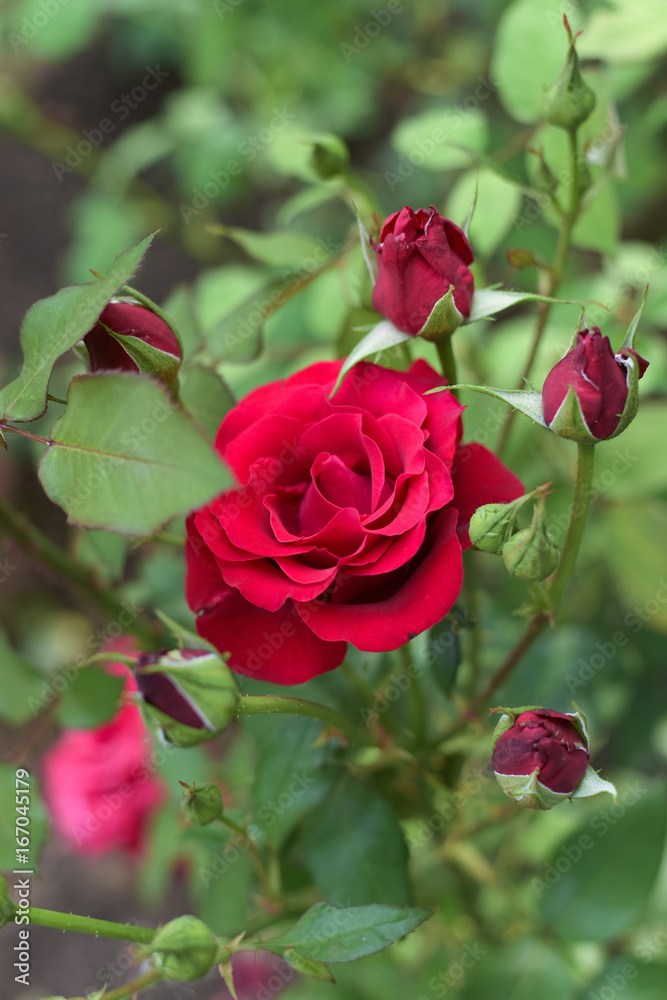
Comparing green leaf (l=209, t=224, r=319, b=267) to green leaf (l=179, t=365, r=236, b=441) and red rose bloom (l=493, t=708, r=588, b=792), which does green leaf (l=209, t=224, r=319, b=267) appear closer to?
green leaf (l=179, t=365, r=236, b=441)

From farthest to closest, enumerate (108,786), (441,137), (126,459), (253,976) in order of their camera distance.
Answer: (253,976)
(108,786)
(441,137)
(126,459)

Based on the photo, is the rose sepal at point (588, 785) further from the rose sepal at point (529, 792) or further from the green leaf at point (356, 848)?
the green leaf at point (356, 848)

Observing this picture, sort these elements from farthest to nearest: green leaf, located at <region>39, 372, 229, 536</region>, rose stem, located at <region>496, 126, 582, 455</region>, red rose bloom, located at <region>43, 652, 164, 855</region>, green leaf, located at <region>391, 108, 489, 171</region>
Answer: red rose bloom, located at <region>43, 652, 164, 855</region>, green leaf, located at <region>391, 108, 489, 171</region>, rose stem, located at <region>496, 126, 582, 455</region>, green leaf, located at <region>39, 372, 229, 536</region>

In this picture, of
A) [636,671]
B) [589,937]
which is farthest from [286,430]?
[636,671]

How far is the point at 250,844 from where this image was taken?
56 centimetres

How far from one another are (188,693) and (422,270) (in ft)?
0.78

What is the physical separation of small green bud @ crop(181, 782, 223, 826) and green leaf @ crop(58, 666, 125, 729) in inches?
9.9

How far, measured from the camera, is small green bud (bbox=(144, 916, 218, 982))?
0.42 meters

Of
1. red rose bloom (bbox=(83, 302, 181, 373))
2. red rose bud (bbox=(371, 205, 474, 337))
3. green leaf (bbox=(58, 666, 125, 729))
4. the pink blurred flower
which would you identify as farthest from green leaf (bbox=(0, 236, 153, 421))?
the pink blurred flower

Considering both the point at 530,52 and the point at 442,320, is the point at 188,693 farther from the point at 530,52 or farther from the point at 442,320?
the point at 530,52

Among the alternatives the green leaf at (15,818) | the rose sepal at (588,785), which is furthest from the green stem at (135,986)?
the rose sepal at (588,785)

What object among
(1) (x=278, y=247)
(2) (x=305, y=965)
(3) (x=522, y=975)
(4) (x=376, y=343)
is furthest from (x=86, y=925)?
(1) (x=278, y=247)

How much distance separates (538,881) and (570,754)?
0.50m

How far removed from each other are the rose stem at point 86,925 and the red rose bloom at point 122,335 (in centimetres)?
27
